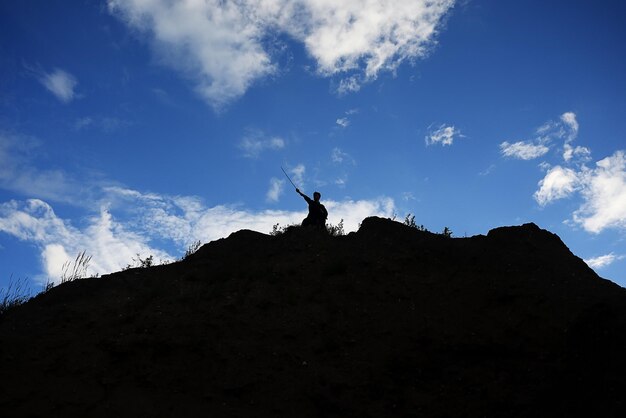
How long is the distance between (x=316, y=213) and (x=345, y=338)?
5034 mm

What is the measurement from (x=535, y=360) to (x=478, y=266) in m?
2.02

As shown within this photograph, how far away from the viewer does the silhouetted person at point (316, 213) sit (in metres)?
11.6

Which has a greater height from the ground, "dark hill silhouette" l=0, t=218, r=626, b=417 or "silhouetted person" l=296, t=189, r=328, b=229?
"silhouetted person" l=296, t=189, r=328, b=229

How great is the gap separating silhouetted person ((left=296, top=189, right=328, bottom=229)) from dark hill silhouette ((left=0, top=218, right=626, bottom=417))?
8.34 feet

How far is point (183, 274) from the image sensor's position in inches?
361

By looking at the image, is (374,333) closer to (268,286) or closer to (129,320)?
(268,286)

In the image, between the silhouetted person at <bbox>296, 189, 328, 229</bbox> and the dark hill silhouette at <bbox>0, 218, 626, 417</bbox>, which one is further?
the silhouetted person at <bbox>296, 189, 328, 229</bbox>

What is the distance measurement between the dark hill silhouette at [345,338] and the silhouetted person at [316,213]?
254 centimetres

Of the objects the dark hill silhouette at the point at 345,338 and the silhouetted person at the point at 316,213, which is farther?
the silhouetted person at the point at 316,213

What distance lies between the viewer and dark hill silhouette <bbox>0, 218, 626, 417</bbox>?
6.04 m

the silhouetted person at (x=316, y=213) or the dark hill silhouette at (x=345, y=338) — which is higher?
the silhouetted person at (x=316, y=213)

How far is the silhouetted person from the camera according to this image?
37.9ft

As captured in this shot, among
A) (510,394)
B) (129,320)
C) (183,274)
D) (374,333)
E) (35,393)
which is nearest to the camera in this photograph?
(510,394)

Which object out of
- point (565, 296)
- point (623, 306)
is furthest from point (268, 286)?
point (623, 306)
